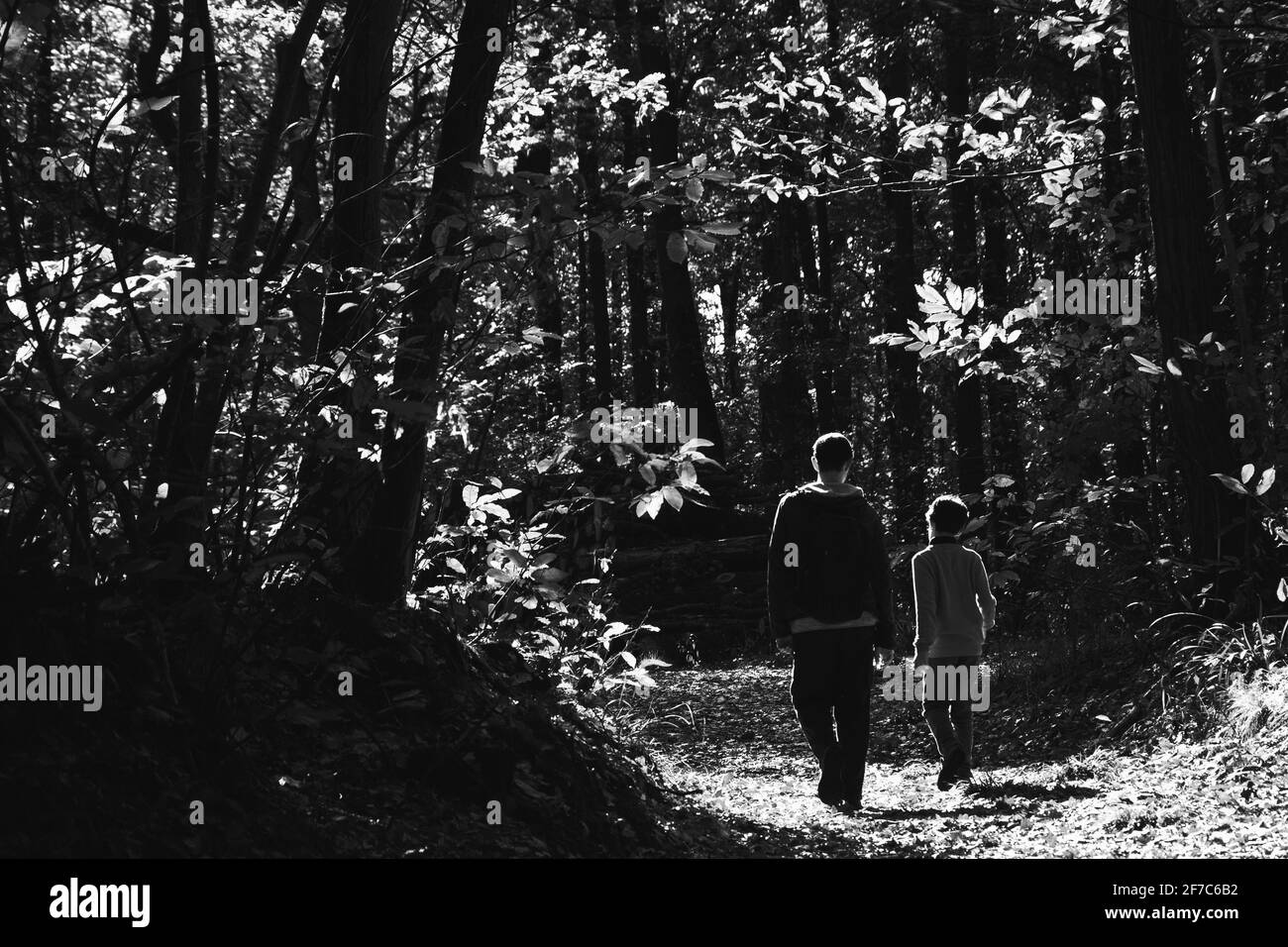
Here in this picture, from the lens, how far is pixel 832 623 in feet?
22.7

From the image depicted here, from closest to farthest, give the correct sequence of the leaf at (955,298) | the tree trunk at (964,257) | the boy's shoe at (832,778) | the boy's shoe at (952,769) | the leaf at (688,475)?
the leaf at (688,475), the boy's shoe at (832,778), the boy's shoe at (952,769), the leaf at (955,298), the tree trunk at (964,257)

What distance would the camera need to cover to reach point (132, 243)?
546cm

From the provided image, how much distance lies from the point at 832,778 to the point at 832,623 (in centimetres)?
85

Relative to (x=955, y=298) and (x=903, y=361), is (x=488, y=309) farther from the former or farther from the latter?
(x=903, y=361)

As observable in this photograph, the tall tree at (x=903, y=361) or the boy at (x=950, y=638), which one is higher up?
the tall tree at (x=903, y=361)

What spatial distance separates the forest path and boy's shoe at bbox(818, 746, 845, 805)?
100mm

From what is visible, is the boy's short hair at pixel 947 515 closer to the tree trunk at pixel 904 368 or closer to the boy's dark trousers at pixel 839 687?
the boy's dark trousers at pixel 839 687

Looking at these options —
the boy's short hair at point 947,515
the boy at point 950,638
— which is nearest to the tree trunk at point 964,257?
the boy's short hair at point 947,515

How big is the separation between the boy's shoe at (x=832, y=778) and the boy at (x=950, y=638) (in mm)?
952

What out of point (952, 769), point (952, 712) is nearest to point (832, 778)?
point (952, 769)

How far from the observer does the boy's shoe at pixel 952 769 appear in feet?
24.8

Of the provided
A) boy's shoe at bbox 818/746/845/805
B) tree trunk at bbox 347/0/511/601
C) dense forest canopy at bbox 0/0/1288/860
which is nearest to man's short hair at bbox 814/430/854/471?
dense forest canopy at bbox 0/0/1288/860
